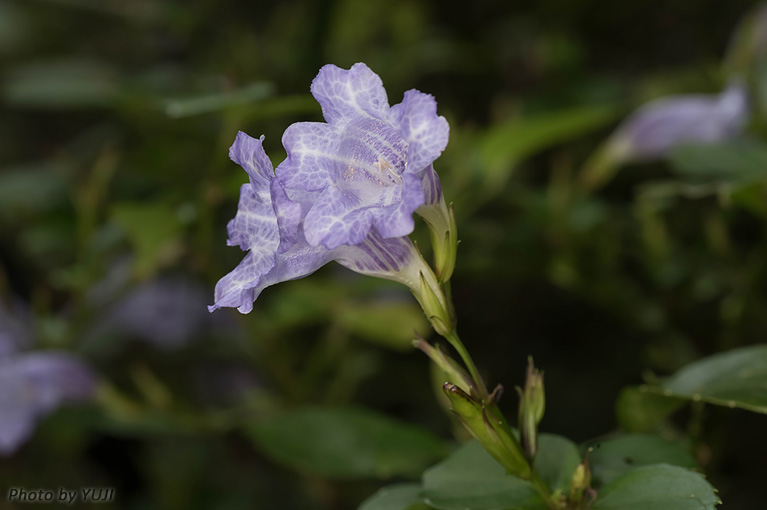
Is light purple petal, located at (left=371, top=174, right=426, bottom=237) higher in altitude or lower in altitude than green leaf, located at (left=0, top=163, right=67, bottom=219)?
lower

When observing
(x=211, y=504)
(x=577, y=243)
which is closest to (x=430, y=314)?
(x=577, y=243)

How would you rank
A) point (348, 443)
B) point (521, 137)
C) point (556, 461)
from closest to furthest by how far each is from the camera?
1. point (556, 461)
2. point (348, 443)
3. point (521, 137)

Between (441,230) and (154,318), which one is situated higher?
(154,318)

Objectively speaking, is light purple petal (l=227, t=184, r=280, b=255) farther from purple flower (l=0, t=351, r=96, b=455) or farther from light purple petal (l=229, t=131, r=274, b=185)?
purple flower (l=0, t=351, r=96, b=455)

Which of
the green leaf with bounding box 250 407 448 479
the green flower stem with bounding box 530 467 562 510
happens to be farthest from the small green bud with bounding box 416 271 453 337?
the green leaf with bounding box 250 407 448 479

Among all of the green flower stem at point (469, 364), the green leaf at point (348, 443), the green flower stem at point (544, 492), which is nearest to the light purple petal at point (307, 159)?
the green flower stem at point (469, 364)

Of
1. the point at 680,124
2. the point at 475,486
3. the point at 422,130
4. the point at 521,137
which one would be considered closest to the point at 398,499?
the point at 475,486

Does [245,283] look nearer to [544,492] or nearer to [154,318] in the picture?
[544,492]

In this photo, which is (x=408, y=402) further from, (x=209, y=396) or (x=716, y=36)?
(x=716, y=36)
